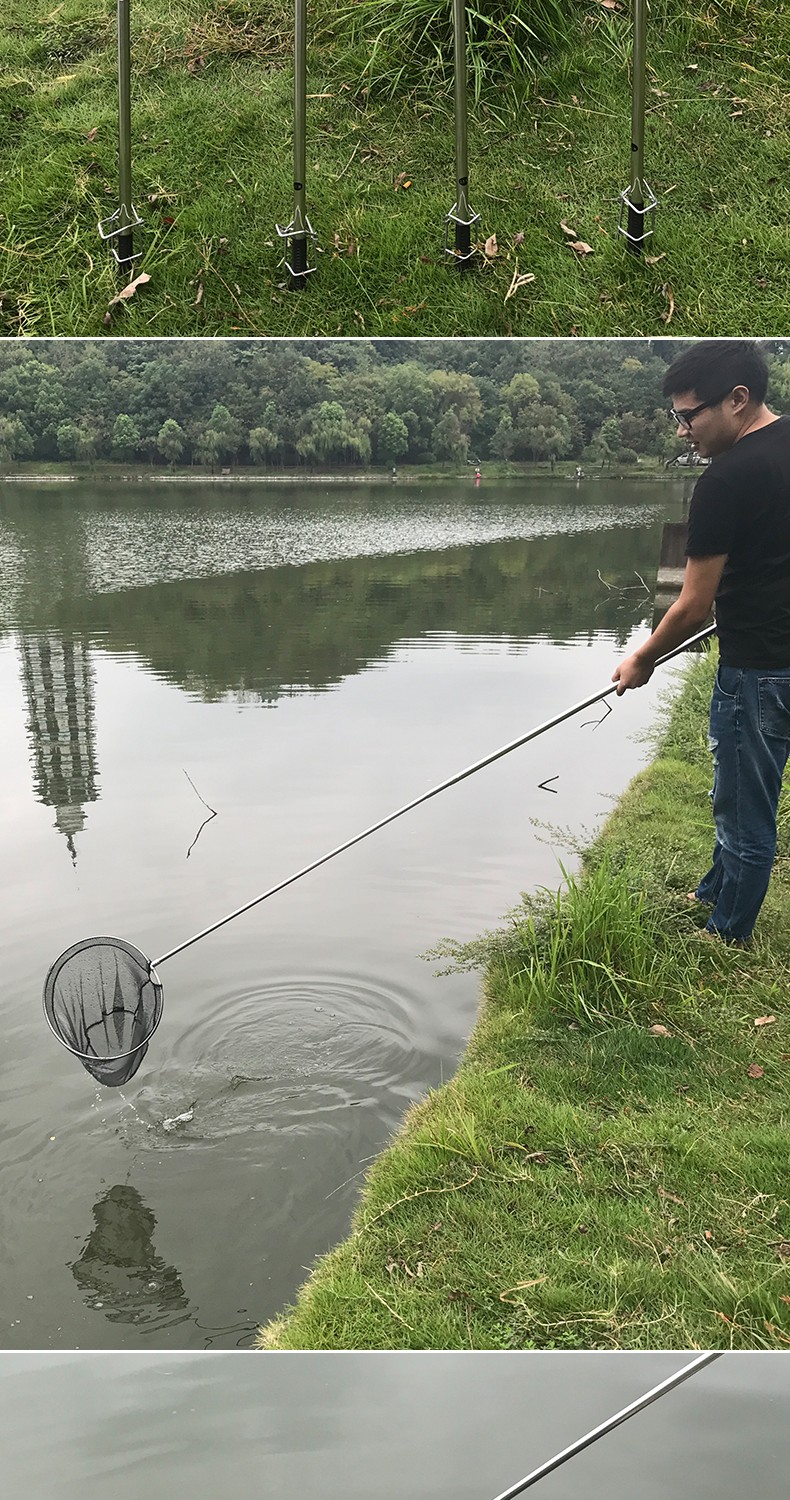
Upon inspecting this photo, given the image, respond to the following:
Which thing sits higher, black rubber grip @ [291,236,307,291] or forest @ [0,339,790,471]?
black rubber grip @ [291,236,307,291]

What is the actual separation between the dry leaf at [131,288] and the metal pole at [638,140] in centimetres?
115

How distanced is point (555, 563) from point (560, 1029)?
951 millimetres

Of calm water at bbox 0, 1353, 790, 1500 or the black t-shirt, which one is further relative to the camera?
the black t-shirt

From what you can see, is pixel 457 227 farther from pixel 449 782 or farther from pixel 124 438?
pixel 449 782

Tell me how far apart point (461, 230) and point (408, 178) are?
0.80 ft

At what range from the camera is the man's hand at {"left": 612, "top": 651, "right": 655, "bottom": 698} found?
96.3 inches

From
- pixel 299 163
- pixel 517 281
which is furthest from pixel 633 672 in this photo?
pixel 299 163

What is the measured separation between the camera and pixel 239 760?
8.13 ft

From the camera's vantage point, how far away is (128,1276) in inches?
77.2

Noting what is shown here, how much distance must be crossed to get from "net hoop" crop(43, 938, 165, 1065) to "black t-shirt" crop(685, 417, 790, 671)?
4.30 ft

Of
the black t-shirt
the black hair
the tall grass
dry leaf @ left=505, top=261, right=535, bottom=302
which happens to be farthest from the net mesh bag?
the tall grass

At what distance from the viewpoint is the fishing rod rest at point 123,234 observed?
9.40 ft

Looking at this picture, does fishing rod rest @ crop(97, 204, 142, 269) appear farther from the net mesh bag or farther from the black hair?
the net mesh bag

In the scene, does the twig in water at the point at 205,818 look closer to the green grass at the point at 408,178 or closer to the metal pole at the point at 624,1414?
the green grass at the point at 408,178
